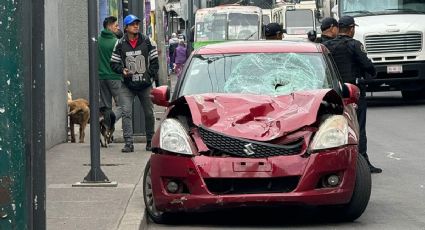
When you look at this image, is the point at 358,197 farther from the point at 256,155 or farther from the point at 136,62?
the point at 136,62

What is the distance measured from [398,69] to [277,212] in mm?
14068

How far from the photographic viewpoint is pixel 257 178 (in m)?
8.40

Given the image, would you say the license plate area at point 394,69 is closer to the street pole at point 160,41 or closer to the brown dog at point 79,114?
the street pole at point 160,41

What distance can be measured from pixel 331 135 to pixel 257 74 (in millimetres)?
1533

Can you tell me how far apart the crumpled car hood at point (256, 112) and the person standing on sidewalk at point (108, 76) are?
5.80 m

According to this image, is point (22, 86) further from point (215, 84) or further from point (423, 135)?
point (423, 135)

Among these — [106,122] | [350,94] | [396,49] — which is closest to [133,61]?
[106,122]

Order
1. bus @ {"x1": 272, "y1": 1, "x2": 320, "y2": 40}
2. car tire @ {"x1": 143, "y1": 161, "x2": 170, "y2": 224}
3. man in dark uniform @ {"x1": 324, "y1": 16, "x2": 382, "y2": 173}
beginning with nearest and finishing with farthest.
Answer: car tire @ {"x1": 143, "y1": 161, "x2": 170, "y2": 224} → man in dark uniform @ {"x1": 324, "y1": 16, "x2": 382, "y2": 173} → bus @ {"x1": 272, "y1": 1, "x2": 320, "y2": 40}

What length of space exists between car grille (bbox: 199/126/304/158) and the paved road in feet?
2.62

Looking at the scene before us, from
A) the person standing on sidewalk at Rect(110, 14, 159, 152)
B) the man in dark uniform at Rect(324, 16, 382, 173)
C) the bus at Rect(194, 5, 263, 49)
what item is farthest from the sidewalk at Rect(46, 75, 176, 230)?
the bus at Rect(194, 5, 263, 49)

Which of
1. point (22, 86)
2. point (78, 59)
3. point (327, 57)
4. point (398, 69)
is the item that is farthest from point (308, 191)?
point (398, 69)

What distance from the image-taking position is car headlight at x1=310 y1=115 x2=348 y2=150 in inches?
333

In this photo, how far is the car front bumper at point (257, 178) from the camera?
27.5 feet

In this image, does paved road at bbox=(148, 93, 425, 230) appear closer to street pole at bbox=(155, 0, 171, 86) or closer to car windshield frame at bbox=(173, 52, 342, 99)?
car windshield frame at bbox=(173, 52, 342, 99)
